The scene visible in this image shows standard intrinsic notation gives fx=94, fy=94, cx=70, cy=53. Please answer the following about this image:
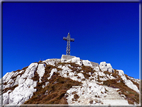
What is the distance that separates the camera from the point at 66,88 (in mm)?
25922

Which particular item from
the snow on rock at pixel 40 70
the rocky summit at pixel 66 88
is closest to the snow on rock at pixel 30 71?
the rocky summit at pixel 66 88

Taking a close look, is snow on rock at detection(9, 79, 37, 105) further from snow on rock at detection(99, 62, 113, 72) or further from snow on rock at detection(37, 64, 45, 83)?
snow on rock at detection(99, 62, 113, 72)

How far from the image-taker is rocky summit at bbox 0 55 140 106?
2122 centimetres

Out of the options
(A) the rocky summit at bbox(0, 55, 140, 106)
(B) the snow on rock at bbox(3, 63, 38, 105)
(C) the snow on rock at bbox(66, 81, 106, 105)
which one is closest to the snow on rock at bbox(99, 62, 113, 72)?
(A) the rocky summit at bbox(0, 55, 140, 106)

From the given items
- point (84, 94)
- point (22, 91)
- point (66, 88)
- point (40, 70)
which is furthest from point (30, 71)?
point (84, 94)

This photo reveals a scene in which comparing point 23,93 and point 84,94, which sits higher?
point 84,94

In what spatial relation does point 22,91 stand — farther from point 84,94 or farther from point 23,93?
point 84,94

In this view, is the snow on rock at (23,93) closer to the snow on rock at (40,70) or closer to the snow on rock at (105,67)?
the snow on rock at (40,70)

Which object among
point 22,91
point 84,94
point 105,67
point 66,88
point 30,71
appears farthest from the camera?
point 105,67

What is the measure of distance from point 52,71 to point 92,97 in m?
19.1

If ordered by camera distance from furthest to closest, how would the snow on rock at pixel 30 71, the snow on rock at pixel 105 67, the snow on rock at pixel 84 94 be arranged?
the snow on rock at pixel 105 67, the snow on rock at pixel 30 71, the snow on rock at pixel 84 94

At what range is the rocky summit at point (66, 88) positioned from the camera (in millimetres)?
21219

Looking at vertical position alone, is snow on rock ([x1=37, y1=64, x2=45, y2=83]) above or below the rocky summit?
above

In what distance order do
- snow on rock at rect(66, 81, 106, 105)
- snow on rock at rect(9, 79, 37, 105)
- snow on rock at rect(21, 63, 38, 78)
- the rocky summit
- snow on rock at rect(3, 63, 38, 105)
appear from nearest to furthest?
snow on rock at rect(66, 81, 106, 105) → the rocky summit → snow on rock at rect(9, 79, 37, 105) → snow on rock at rect(3, 63, 38, 105) → snow on rock at rect(21, 63, 38, 78)
